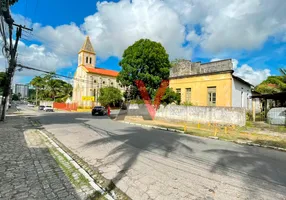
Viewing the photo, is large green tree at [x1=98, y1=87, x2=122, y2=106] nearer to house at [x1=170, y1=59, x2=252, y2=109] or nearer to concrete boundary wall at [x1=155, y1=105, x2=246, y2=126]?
house at [x1=170, y1=59, x2=252, y2=109]

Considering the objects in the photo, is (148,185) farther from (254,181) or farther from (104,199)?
(254,181)

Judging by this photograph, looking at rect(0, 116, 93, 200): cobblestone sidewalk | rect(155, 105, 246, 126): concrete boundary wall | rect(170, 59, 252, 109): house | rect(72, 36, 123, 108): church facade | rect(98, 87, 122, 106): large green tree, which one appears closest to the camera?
rect(0, 116, 93, 200): cobblestone sidewalk

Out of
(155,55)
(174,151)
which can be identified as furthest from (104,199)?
(155,55)

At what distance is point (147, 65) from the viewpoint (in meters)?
23.4

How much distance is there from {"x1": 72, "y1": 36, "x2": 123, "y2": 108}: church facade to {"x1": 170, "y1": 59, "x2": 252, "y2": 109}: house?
3380 centimetres

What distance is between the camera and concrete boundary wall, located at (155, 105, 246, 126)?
14.0 metres

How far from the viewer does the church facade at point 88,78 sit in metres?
54.5

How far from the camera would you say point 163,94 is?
19.9 metres

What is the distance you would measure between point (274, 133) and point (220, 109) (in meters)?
4.38

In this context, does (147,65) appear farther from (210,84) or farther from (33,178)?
(33,178)

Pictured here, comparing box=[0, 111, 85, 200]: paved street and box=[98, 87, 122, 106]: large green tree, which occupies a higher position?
box=[98, 87, 122, 106]: large green tree

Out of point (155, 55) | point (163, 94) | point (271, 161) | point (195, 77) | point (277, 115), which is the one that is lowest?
point (271, 161)

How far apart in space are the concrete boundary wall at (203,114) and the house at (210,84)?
2700mm

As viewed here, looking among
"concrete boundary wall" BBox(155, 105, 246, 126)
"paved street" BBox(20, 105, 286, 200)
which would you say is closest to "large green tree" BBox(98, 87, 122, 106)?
"concrete boundary wall" BBox(155, 105, 246, 126)
